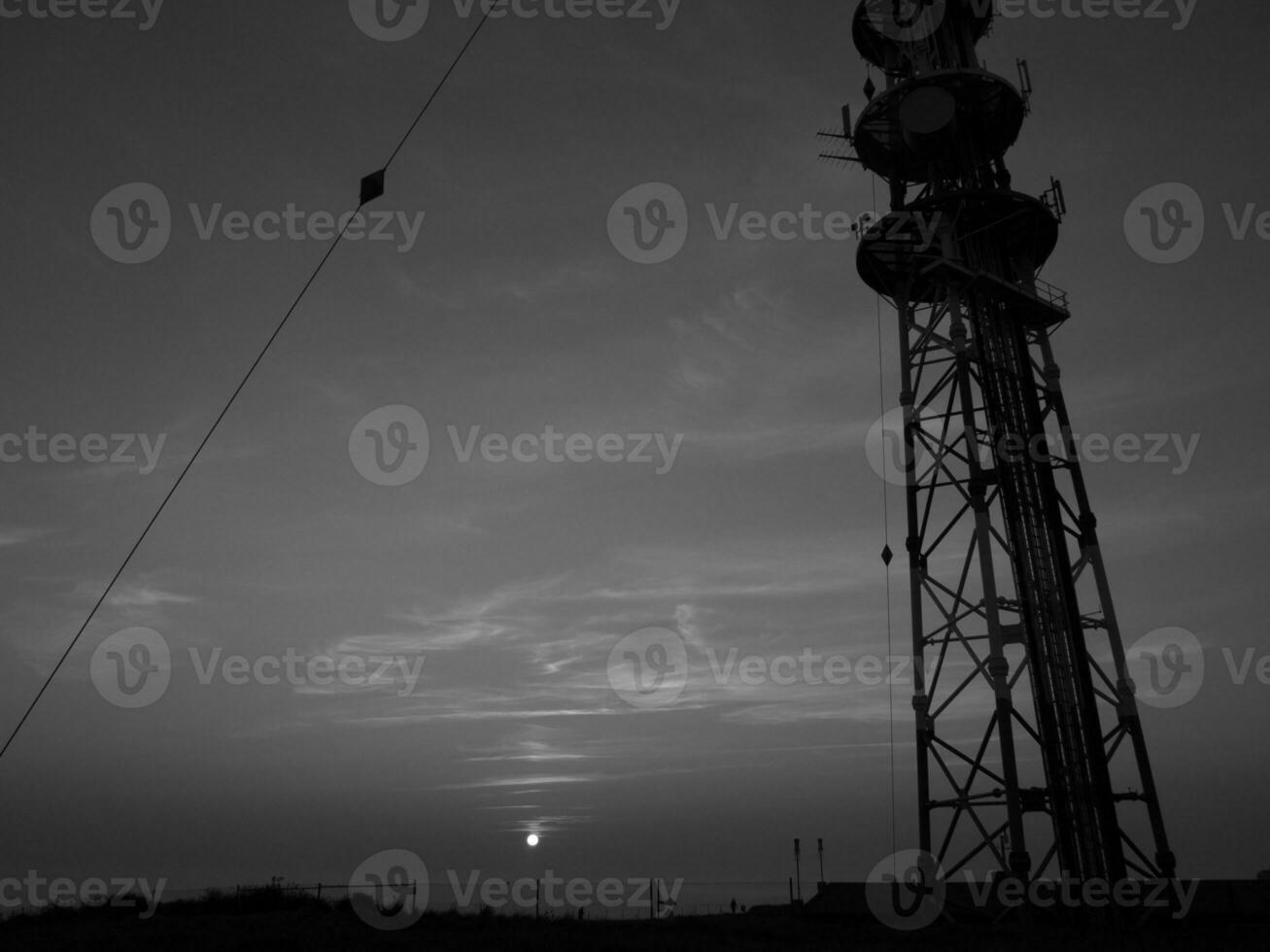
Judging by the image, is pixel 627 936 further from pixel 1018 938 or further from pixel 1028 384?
pixel 1028 384

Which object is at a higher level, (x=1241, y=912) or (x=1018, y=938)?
(x=1241, y=912)

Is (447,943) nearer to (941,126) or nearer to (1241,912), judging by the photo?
(1241,912)

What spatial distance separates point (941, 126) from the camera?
31969mm

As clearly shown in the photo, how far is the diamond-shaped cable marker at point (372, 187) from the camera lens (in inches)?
544

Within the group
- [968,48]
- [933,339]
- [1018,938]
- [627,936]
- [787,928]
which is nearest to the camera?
[1018,938]

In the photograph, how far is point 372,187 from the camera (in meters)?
13.9

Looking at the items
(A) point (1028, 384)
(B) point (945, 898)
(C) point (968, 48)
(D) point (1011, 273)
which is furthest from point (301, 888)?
(C) point (968, 48)

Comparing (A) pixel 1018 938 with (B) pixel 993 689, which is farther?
(B) pixel 993 689

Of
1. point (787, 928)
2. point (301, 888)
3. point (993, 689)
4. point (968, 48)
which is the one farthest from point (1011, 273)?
point (301, 888)

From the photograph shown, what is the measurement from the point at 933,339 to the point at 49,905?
35022mm

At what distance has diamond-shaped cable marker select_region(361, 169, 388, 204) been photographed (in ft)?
45.3

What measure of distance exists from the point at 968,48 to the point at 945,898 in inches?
1104

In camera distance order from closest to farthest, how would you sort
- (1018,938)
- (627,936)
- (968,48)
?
(1018,938) < (627,936) < (968,48)

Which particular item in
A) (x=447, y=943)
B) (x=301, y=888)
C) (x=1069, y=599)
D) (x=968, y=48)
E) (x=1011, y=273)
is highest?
(x=968, y=48)
